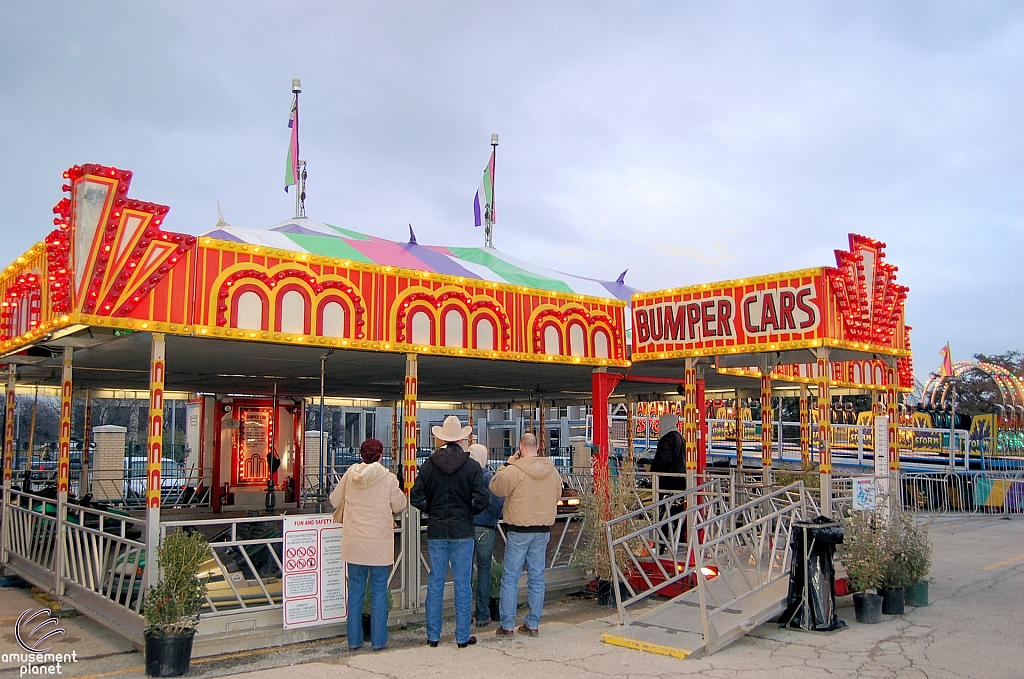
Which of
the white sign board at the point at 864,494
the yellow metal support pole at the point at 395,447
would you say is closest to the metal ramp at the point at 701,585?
the white sign board at the point at 864,494

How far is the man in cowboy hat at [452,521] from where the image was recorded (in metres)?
7.18

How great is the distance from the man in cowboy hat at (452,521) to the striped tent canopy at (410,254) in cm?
321

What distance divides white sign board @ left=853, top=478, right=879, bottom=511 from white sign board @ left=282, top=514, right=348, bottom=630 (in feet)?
18.5

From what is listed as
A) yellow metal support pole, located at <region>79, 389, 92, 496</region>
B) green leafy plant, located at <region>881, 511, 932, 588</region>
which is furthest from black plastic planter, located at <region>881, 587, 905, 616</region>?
yellow metal support pole, located at <region>79, 389, 92, 496</region>

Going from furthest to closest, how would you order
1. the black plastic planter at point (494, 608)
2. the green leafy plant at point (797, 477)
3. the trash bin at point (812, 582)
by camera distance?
the green leafy plant at point (797, 477)
the black plastic planter at point (494, 608)
the trash bin at point (812, 582)

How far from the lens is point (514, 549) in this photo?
296 inches

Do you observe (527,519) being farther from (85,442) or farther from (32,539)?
(85,442)

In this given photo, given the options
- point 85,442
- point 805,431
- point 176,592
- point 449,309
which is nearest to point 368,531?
point 176,592

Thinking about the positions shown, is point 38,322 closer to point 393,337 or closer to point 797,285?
point 393,337

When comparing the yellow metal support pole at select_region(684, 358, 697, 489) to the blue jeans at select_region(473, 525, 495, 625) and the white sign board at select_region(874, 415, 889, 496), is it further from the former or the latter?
the blue jeans at select_region(473, 525, 495, 625)

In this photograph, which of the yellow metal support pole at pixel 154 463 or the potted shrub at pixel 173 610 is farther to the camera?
the yellow metal support pole at pixel 154 463

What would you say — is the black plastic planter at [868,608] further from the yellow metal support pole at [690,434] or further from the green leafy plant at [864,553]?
the yellow metal support pole at [690,434]

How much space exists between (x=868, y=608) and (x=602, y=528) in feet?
9.29

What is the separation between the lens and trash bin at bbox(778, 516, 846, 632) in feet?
26.1
